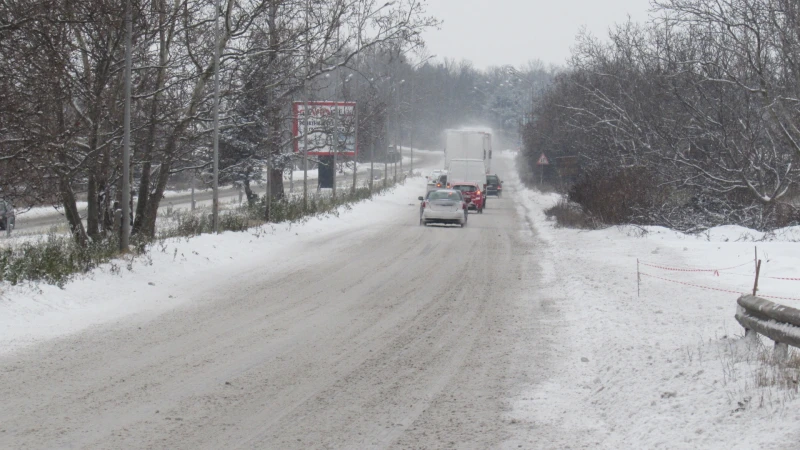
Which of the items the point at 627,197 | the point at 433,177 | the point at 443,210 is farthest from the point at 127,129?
the point at 433,177

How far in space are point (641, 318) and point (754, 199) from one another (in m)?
17.1

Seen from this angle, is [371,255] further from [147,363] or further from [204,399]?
[204,399]

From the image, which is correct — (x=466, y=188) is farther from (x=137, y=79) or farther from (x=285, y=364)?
(x=285, y=364)

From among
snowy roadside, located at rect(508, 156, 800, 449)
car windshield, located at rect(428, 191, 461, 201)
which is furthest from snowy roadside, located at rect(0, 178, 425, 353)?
car windshield, located at rect(428, 191, 461, 201)

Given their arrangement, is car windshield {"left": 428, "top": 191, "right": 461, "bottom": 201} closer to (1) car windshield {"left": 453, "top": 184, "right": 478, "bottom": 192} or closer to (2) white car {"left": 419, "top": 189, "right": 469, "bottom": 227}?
(2) white car {"left": 419, "top": 189, "right": 469, "bottom": 227}

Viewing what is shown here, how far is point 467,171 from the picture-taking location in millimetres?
50125

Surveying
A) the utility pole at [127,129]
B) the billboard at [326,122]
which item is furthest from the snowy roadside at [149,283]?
the billboard at [326,122]

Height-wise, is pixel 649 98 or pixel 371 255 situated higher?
pixel 649 98

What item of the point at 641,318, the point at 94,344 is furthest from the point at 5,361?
the point at 641,318

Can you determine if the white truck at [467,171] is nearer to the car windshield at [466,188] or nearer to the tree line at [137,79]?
the car windshield at [466,188]

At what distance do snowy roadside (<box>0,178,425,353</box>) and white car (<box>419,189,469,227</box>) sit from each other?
6.98 metres

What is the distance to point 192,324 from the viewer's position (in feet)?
37.4

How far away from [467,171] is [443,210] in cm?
1763

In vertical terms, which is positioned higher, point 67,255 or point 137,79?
point 137,79
